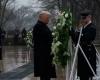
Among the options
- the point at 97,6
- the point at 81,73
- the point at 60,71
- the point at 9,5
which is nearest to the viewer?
the point at 81,73

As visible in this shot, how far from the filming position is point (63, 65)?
42.3 ft

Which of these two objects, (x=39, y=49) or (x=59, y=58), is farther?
(x=59, y=58)

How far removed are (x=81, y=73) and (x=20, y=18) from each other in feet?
300

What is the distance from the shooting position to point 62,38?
1251 cm

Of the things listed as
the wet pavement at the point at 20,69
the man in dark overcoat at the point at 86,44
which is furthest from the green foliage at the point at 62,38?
the man in dark overcoat at the point at 86,44

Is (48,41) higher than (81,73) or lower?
higher

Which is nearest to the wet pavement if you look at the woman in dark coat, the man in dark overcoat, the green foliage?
the green foliage

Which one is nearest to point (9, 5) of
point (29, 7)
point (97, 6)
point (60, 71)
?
point (29, 7)

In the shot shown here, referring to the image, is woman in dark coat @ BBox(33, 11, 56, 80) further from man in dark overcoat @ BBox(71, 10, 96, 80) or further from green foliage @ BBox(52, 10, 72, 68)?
green foliage @ BBox(52, 10, 72, 68)

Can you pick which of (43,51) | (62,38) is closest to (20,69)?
(62,38)

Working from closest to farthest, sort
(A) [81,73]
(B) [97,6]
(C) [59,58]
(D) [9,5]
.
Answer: (A) [81,73]
(C) [59,58]
(B) [97,6]
(D) [9,5]

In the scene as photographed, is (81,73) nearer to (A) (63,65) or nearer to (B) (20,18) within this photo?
(A) (63,65)

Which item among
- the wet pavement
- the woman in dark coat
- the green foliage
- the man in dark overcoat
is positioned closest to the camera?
the man in dark overcoat

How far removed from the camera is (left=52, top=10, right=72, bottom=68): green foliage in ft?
40.7
